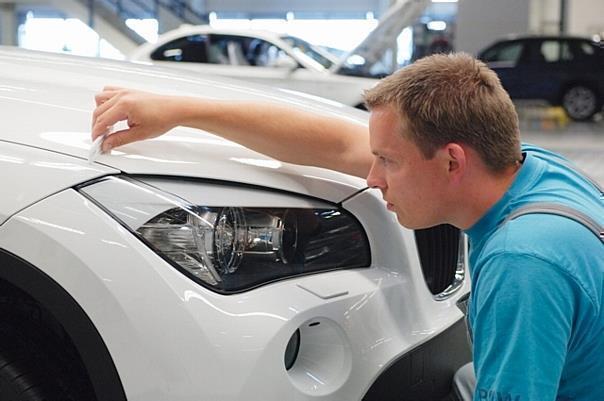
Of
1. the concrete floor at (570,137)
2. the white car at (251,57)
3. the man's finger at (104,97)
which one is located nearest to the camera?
the man's finger at (104,97)

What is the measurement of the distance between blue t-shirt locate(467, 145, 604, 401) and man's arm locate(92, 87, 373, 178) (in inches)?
23.8

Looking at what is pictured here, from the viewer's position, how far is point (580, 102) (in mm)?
14164

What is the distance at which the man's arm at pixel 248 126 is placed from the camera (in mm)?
1703

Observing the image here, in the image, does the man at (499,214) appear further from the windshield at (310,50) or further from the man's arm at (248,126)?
the windshield at (310,50)

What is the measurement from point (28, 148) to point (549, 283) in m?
0.95

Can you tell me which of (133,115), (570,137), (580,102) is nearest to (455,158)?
(133,115)

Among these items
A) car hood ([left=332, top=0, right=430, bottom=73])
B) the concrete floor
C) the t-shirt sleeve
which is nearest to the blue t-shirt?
the t-shirt sleeve

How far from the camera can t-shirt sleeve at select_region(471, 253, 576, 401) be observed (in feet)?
3.88

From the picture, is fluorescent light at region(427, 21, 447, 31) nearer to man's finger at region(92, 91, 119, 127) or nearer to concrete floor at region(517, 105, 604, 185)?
concrete floor at region(517, 105, 604, 185)

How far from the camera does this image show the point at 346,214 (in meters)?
1.77

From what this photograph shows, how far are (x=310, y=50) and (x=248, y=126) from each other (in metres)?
8.51

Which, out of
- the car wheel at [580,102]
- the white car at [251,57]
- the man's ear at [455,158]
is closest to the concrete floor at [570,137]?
the car wheel at [580,102]

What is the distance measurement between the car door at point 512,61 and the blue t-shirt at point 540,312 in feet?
43.2

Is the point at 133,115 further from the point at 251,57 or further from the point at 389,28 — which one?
the point at 389,28
